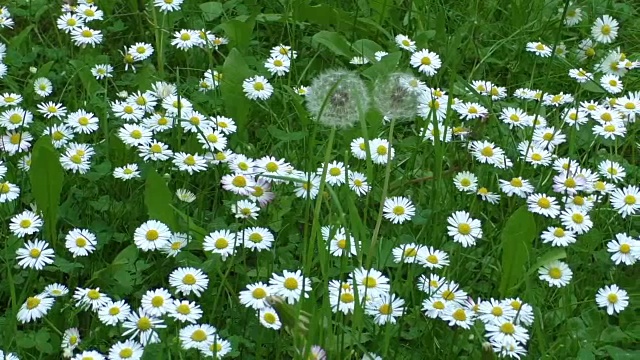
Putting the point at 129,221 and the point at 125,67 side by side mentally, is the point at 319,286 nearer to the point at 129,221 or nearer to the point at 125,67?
the point at 129,221

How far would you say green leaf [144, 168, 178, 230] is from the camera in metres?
2.29

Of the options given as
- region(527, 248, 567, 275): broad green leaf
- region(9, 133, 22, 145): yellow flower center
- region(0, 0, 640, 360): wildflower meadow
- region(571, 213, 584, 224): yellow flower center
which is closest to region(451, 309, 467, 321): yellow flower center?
region(0, 0, 640, 360): wildflower meadow

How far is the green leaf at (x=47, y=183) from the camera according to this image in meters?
2.31

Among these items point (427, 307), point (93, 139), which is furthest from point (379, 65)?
point (427, 307)

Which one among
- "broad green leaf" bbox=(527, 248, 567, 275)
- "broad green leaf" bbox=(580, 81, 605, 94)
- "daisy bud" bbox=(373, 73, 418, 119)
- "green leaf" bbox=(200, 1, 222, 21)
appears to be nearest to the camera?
"broad green leaf" bbox=(527, 248, 567, 275)

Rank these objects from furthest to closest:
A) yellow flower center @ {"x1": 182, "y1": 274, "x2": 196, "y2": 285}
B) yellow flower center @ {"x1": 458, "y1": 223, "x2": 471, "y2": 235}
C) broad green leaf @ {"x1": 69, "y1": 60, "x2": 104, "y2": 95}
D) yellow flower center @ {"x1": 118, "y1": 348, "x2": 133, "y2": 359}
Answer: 1. broad green leaf @ {"x1": 69, "y1": 60, "x2": 104, "y2": 95}
2. yellow flower center @ {"x1": 458, "y1": 223, "x2": 471, "y2": 235}
3. yellow flower center @ {"x1": 182, "y1": 274, "x2": 196, "y2": 285}
4. yellow flower center @ {"x1": 118, "y1": 348, "x2": 133, "y2": 359}

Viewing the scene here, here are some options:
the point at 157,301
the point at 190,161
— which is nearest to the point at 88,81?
the point at 190,161

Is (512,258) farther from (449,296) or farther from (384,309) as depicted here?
(384,309)

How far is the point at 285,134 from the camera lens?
268 cm

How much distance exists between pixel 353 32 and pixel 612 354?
1476mm

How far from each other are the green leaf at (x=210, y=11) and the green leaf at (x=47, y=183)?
1060 millimetres

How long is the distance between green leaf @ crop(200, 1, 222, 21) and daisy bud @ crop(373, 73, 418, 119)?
2.41 ft

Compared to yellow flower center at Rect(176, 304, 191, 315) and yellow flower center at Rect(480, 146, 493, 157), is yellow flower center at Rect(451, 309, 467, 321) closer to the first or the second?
yellow flower center at Rect(176, 304, 191, 315)

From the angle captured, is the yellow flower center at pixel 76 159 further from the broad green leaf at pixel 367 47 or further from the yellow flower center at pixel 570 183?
the yellow flower center at pixel 570 183
